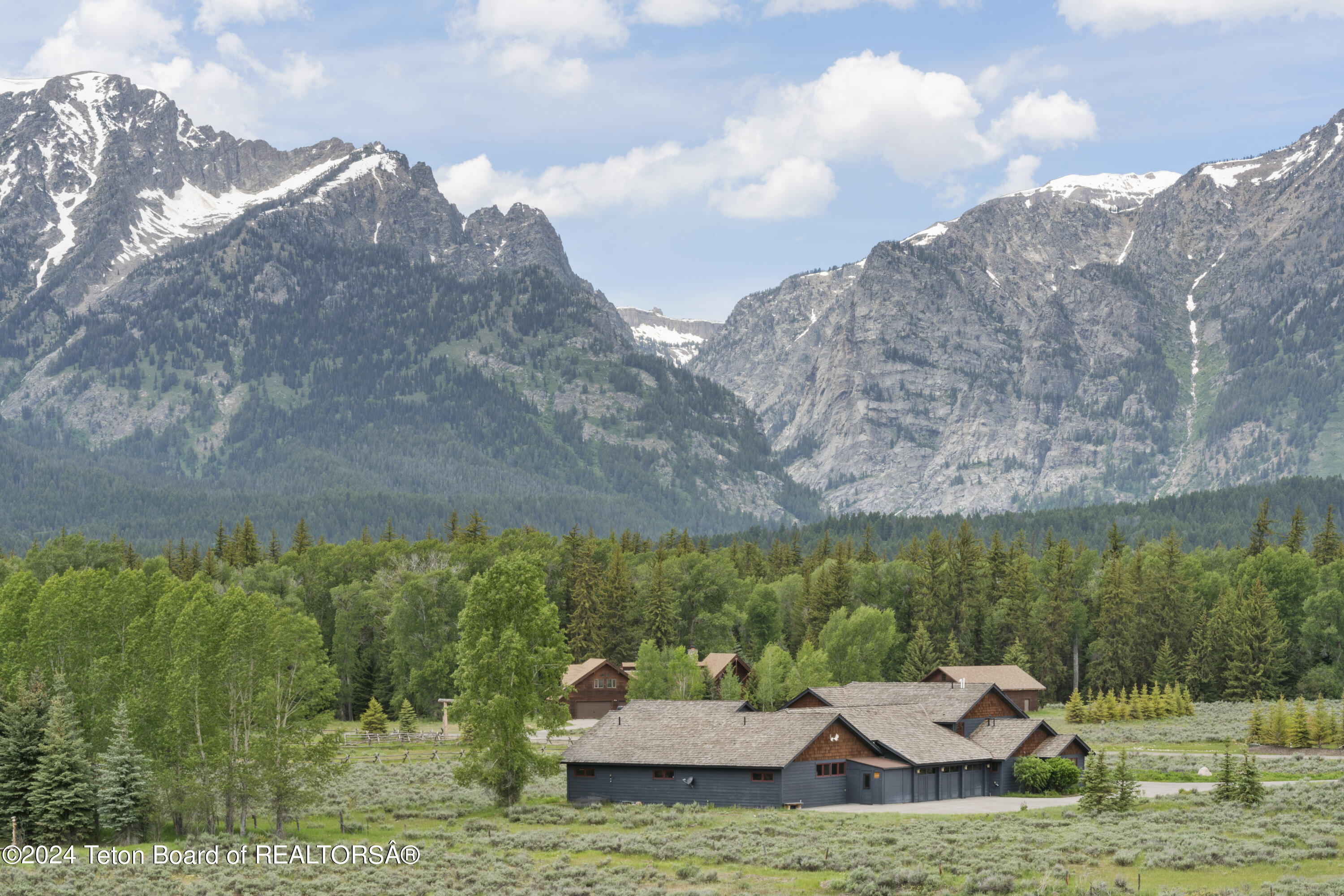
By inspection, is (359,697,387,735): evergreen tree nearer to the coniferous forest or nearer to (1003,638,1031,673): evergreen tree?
the coniferous forest

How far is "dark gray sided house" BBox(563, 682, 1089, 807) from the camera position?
62.7m

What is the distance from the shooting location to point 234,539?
6580 inches

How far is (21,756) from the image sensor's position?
2082 inches

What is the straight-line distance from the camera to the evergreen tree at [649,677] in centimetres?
10131

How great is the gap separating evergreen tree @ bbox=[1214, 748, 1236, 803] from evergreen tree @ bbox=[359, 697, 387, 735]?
63.8 metres

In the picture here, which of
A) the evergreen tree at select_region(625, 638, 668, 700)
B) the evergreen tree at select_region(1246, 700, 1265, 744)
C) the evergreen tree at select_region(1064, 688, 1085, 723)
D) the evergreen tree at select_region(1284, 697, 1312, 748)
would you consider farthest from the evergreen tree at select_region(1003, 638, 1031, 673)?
the evergreen tree at select_region(1284, 697, 1312, 748)

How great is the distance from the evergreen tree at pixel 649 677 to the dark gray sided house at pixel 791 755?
2957 centimetres

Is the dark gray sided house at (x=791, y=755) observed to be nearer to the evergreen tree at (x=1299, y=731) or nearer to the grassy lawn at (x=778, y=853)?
the grassy lawn at (x=778, y=853)

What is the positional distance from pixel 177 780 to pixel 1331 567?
11337cm

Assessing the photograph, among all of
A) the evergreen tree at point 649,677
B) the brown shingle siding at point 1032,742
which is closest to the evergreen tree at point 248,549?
the evergreen tree at point 649,677

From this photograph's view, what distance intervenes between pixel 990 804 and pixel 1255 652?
67857 millimetres

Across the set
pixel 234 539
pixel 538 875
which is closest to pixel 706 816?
pixel 538 875

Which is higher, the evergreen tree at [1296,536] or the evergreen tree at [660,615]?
the evergreen tree at [1296,536]

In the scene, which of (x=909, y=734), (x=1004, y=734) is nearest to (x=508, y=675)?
(x=909, y=734)
